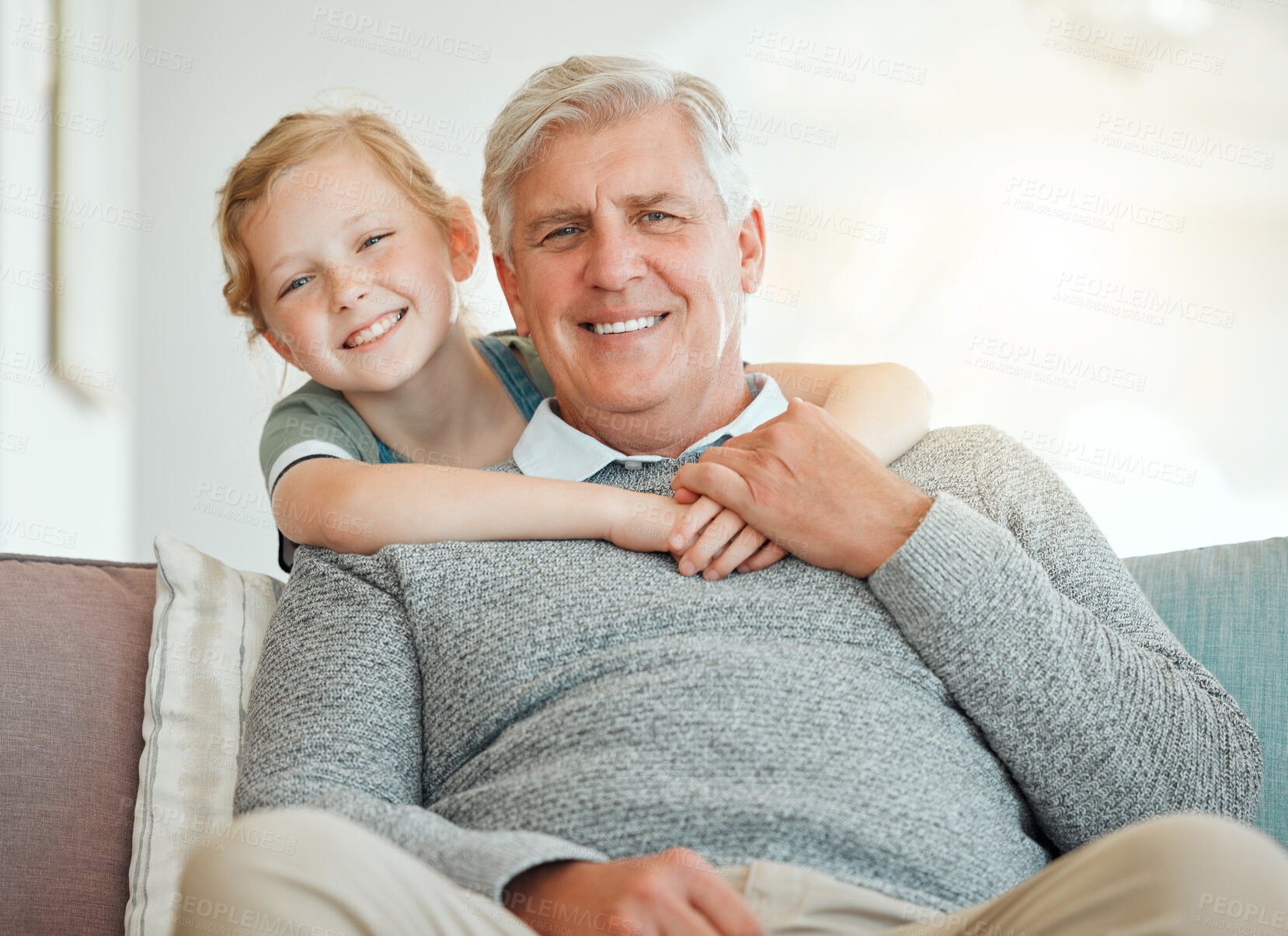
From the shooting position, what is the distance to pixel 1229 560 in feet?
5.41

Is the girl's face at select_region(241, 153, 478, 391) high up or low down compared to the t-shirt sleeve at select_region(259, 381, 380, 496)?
up

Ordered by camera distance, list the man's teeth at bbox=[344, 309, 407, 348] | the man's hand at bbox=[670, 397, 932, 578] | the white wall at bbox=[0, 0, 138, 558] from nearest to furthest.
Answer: the man's hand at bbox=[670, 397, 932, 578] → the man's teeth at bbox=[344, 309, 407, 348] → the white wall at bbox=[0, 0, 138, 558]

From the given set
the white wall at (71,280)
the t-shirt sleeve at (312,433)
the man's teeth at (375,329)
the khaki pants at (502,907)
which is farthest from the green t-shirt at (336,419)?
the white wall at (71,280)

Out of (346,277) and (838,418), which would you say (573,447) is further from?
(346,277)

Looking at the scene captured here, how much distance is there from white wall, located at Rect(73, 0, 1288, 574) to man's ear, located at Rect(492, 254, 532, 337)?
1458 mm

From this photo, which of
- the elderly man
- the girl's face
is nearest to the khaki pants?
the elderly man

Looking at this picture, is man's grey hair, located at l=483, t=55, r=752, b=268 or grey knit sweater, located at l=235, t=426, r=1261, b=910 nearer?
grey knit sweater, located at l=235, t=426, r=1261, b=910

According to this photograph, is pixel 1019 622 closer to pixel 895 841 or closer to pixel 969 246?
pixel 895 841

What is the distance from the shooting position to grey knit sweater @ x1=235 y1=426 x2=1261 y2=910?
1.11 meters

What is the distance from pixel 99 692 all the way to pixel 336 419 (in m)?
0.58

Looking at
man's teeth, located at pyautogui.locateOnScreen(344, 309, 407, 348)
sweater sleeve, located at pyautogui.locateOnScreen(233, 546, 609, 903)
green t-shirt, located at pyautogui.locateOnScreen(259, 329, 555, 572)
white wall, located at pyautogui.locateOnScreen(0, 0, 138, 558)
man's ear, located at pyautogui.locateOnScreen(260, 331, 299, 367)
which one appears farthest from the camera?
white wall, located at pyautogui.locateOnScreen(0, 0, 138, 558)

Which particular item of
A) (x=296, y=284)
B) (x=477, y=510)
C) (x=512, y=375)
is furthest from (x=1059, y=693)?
(x=296, y=284)

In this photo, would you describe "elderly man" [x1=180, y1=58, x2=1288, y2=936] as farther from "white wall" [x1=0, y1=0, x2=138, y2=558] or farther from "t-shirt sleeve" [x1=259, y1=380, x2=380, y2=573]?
"white wall" [x1=0, y1=0, x2=138, y2=558]

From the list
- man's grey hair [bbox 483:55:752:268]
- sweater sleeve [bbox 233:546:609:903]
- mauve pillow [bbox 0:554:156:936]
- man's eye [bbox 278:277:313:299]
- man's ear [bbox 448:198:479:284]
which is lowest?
mauve pillow [bbox 0:554:156:936]
